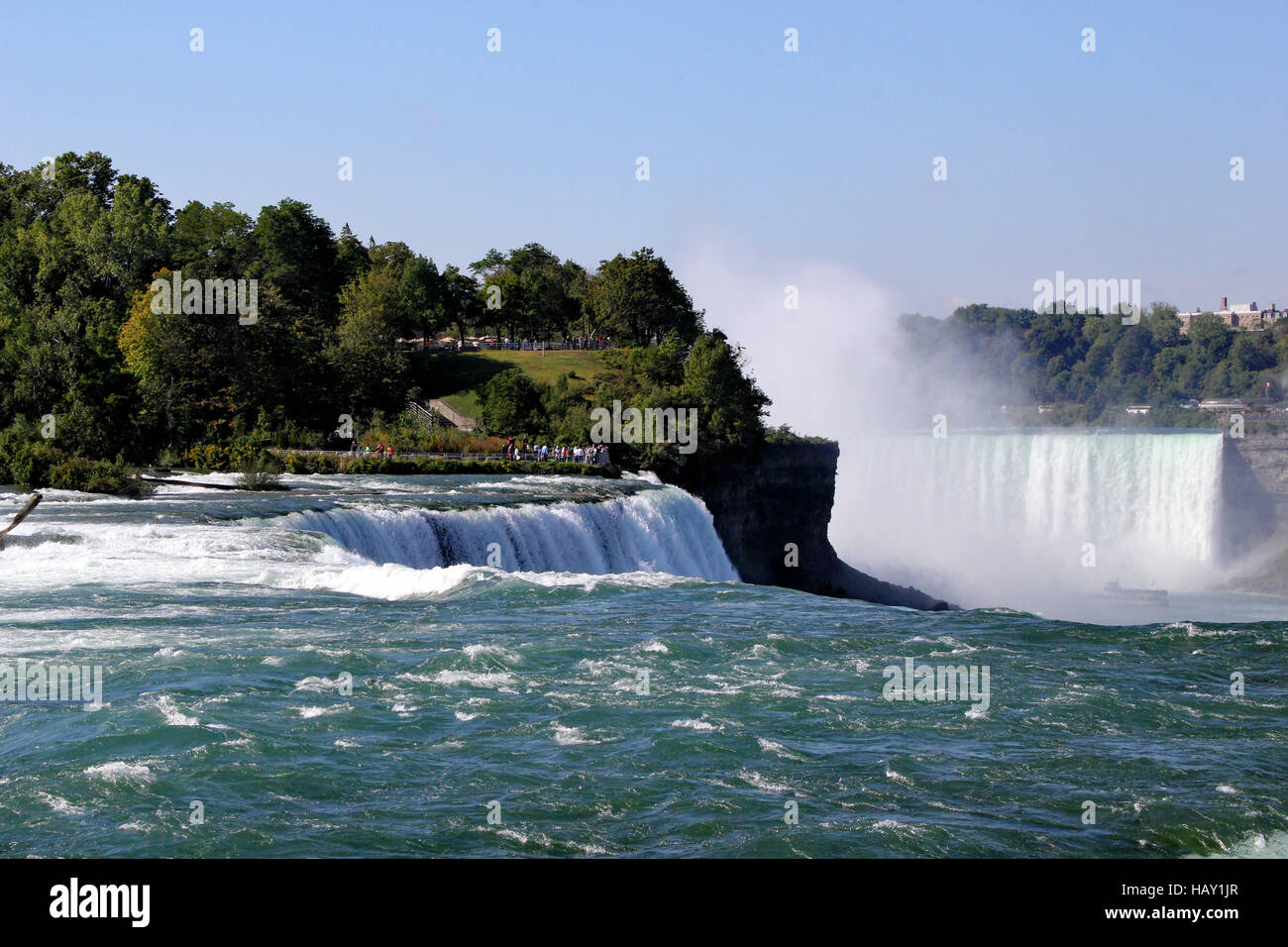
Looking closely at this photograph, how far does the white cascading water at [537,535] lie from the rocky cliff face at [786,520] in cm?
1508

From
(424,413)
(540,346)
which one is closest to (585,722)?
(424,413)

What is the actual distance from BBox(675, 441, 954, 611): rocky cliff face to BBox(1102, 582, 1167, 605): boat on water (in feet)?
40.6

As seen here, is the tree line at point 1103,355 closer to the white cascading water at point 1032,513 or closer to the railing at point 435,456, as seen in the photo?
the white cascading water at point 1032,513

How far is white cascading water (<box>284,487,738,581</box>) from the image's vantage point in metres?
32.8
